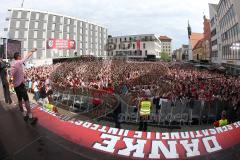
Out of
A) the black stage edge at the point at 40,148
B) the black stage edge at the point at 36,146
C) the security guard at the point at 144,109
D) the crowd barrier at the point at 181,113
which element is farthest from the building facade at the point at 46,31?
the black stage edge at the point at 40,148

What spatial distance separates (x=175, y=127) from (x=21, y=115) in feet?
32.6

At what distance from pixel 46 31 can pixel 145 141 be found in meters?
43.1

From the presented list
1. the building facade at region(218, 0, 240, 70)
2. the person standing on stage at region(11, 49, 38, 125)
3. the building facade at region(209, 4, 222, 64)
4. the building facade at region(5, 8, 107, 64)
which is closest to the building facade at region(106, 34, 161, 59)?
the building facade at region(5, 8, 107, 64)

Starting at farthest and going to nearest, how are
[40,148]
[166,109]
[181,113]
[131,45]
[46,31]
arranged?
[131,45] < [46,31] < [166,109] < [181,113] < [40,148]

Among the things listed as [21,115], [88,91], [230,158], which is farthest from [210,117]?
[21,115]

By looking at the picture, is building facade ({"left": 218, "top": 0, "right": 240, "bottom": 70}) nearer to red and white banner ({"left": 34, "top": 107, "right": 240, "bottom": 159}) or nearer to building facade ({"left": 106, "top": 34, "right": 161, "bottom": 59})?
red and white banner ({"left": 34, "top": 107, "right": 240, "bottom": 159})

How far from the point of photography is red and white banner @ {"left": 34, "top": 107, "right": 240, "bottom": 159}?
6.38 metres

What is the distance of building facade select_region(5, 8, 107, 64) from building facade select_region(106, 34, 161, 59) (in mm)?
43671

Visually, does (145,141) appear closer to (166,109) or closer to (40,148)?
(40,148)

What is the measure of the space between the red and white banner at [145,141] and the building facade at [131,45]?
13768 centimetres

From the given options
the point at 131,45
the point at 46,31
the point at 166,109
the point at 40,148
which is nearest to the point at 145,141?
the point at 40,148

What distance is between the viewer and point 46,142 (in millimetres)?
6590

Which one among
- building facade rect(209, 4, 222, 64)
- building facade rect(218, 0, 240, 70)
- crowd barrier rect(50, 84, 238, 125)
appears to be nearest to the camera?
crowd barrier rect(50, 84, 238, 125)

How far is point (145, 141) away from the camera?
6.86 meters
